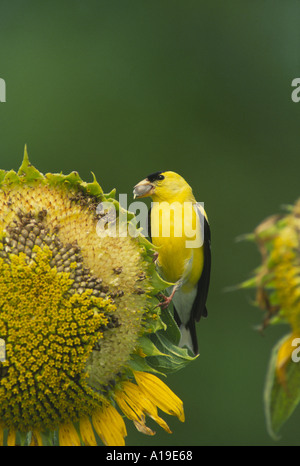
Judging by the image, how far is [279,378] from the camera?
988 millimetres

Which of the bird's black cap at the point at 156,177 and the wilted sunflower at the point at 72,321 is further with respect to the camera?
the bird's black cap at the point at 156,177

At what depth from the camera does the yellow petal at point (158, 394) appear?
52.6 inches

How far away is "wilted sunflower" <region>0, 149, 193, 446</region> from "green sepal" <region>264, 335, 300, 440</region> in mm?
326

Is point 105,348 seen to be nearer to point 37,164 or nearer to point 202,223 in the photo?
point 202,223

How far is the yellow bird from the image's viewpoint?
82.0 inches

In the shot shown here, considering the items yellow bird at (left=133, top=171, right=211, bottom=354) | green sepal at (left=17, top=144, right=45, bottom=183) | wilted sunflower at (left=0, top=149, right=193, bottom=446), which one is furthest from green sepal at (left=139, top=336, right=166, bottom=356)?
yellow bird at (left=133, top=171, right=211, bottom=354)

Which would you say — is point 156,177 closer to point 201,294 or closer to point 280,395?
point 201,294

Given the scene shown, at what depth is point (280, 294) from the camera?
956 millimetres

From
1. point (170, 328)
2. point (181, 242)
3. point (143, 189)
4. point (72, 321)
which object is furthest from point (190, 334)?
point (72, 321)

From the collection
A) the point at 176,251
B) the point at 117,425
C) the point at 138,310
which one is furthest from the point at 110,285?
the point at 176,251

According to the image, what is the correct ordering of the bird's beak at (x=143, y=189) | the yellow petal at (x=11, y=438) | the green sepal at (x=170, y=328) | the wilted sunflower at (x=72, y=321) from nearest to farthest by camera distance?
the wilted sunflower at (x=72, y=321) < the yellow petal at (x=11, y=438) < the green sepal at (x=170, y=328) < the bird's beak at (x=143, y=189)

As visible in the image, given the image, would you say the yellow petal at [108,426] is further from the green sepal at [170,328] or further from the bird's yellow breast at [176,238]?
the bird's yellow breast at [176,238]

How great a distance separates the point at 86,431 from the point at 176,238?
91 cm

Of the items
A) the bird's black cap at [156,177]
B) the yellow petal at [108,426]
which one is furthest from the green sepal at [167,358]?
the bird's black cap at [156,177]
